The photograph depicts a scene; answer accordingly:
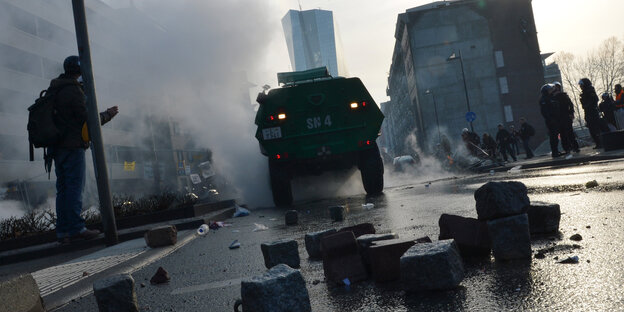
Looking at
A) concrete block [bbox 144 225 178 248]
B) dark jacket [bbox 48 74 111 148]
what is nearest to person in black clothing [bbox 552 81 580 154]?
concrete block [bbox 144 225 178 248]

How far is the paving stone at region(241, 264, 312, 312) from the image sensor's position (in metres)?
2.19

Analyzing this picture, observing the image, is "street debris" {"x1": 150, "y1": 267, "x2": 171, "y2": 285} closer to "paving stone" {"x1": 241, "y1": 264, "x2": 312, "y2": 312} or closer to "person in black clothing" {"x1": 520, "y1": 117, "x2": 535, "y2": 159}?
"paving stone" {"x1": 241, "y1": 264, "x2": 312, "y2": 312}

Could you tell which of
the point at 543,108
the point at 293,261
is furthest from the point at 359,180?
the point at 293,261

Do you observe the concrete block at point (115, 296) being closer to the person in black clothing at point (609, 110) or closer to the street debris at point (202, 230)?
the street debris at point (202, 230)

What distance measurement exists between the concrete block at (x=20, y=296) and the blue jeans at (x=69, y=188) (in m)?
3.28

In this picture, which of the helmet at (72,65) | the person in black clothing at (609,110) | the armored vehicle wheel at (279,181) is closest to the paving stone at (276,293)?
the helmet at (72,65)

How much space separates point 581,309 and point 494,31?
56.5 m

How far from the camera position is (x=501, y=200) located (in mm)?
2953

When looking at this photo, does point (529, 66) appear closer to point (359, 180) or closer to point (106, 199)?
point (359, 180)

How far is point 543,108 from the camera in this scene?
1344cm

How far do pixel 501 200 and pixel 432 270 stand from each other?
818 mm

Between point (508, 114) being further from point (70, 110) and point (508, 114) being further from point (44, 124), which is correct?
point (44, 124)

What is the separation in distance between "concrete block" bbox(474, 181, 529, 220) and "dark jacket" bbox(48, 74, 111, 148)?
15.6 ft

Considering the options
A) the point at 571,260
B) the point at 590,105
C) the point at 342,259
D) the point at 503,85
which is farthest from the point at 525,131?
the point at 503,85
